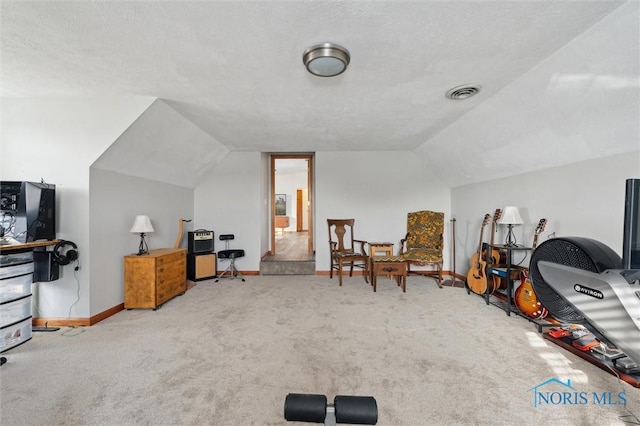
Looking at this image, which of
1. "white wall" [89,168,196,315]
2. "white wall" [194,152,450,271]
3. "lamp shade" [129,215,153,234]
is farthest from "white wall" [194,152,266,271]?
"lamp shade" [129,215,153,234]

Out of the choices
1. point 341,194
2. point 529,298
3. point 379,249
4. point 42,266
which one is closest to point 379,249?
point 379,249

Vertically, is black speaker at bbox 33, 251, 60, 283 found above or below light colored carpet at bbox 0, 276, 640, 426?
above

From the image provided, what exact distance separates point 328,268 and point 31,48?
4315 millimetres

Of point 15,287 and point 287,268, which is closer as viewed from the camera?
point 15,287

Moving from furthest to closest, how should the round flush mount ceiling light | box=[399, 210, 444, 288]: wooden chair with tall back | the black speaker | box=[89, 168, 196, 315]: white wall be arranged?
box=[399, 210, 444, 288]: wooden chair with tall back, box=[89, 168, 196, 315]: white wall, the black speaker, the round flush mount ceiling light

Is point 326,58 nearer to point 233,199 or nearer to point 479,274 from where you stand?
point 479,274

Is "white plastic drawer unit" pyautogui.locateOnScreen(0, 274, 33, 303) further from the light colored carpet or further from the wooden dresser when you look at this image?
the wooden dresser

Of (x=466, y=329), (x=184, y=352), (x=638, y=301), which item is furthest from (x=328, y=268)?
(x=638, y=301)

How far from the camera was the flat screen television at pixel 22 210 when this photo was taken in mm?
2328

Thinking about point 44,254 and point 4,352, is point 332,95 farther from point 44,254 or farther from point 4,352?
point 4,352

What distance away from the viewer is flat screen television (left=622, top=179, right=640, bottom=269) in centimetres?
81

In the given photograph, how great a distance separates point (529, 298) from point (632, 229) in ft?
7.95

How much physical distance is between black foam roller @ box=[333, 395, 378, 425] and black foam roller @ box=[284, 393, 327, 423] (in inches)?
1.6

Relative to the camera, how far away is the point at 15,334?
224 cm
